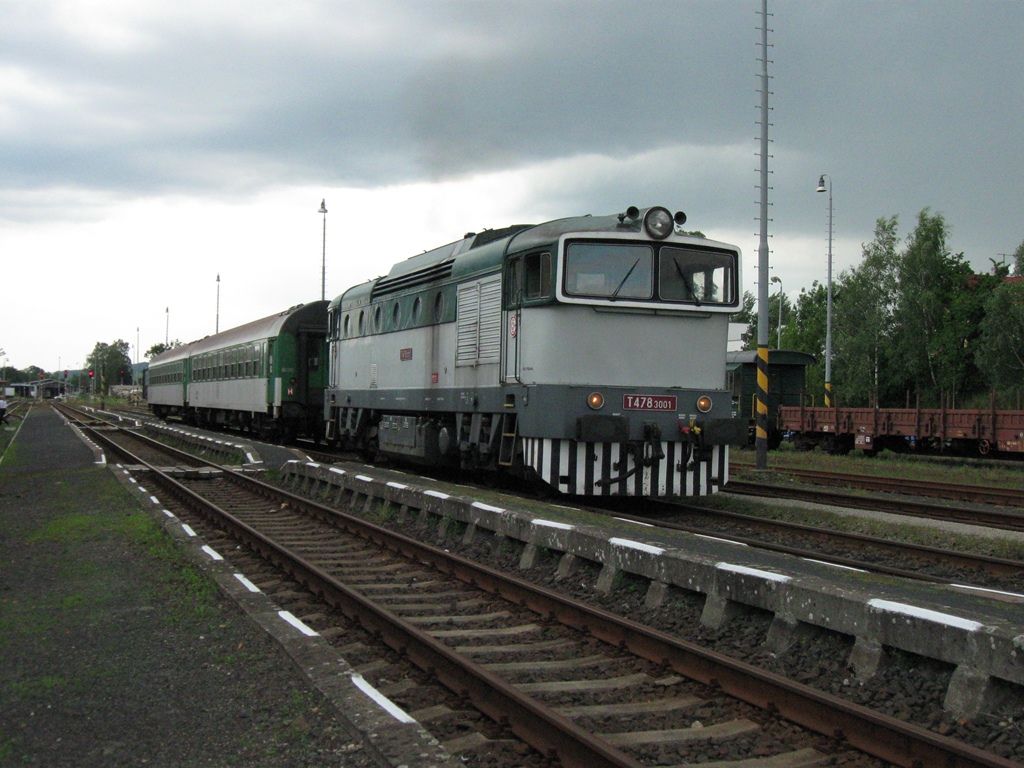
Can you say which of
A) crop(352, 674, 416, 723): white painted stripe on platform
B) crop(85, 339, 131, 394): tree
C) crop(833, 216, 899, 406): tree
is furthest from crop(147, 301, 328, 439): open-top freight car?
crop(85, 339, 131, 394): tree

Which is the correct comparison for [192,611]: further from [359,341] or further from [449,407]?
[359,341]

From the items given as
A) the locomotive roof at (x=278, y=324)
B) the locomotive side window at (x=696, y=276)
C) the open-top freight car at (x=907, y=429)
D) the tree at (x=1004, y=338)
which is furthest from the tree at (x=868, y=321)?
the locomotive side window at (x=696, y=276)

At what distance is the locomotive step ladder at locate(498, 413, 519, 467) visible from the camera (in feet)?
43.1

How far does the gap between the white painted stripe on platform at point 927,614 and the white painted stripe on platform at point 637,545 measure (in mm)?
2096

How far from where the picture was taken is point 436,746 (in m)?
4.38

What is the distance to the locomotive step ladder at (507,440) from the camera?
13.1 meters

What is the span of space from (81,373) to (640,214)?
186 m

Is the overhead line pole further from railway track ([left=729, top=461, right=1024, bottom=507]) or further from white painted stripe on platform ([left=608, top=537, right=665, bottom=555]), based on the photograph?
white painted stripe on platform ([left=608, top=537, right=665, bottom=555])

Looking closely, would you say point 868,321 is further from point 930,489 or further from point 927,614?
point 927,614

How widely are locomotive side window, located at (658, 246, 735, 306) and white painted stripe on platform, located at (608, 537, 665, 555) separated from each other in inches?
206

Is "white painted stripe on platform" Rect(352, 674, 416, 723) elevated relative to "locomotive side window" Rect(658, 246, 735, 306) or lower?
lower

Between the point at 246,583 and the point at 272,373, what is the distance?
20516mm

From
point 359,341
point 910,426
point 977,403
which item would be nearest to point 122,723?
point 359,341

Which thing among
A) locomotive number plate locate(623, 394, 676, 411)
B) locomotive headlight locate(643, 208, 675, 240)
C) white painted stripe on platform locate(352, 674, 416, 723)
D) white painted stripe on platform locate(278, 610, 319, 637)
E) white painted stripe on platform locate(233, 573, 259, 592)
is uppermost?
locomotive headlight locate(643, 208, 675, 240)
